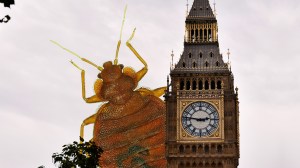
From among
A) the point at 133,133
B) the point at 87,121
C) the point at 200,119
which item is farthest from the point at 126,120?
the point at 200,119

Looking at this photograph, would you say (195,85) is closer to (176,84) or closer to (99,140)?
(176,84)

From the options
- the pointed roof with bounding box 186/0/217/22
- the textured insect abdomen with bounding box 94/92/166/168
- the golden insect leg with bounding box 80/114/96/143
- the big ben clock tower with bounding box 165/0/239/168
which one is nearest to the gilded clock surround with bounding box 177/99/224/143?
the big ben clock tower with bounding box 165/0/239/168

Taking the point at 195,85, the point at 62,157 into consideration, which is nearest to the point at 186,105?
the point at 195,85

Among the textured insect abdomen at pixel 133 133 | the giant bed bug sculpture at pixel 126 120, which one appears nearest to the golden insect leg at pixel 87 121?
the giant bed bug sculpture at pixel 126 120

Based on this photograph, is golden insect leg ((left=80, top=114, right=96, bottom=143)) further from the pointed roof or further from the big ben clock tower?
the pointed roof

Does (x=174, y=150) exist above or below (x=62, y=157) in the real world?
above

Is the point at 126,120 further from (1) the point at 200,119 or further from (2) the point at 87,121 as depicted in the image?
(1) the point at 200,119
